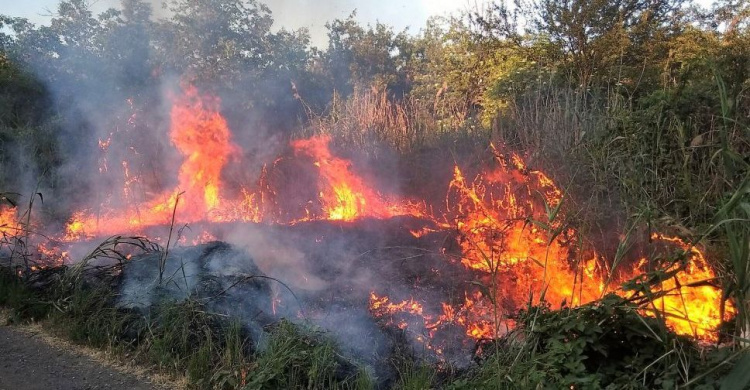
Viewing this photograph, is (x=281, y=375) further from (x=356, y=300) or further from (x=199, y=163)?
(x=199, y=163)

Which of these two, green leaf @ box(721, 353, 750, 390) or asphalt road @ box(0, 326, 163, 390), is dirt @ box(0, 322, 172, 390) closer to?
asphalt road @ box(0, 326, 163, 390)

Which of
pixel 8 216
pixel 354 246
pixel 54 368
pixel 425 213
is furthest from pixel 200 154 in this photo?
pixel 54 368

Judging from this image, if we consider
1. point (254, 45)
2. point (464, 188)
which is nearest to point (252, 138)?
point (464, 188)

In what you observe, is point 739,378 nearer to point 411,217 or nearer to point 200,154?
point 411,217

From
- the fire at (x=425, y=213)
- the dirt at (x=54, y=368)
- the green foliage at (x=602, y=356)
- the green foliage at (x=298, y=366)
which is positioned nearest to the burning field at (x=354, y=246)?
the fire at (x=425, y=213)

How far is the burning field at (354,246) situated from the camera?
383 cm

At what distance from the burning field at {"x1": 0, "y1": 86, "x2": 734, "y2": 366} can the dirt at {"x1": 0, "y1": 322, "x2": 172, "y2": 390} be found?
23.9 inches

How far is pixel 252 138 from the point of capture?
394 inches

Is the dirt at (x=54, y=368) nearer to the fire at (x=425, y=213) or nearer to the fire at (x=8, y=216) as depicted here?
the fire at (x=425, y=213)

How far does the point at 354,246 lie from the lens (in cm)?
582

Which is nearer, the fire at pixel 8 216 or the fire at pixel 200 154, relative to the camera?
the fire at pixel 8 216

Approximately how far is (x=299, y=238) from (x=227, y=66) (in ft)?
43.6

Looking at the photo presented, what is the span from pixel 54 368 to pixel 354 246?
10.1ft

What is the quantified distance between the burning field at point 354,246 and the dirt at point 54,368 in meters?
0.61
